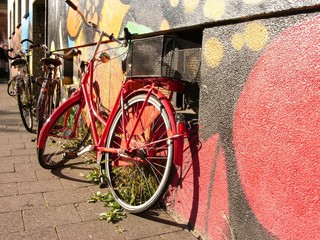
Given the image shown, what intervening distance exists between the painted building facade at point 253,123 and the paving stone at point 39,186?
113cm

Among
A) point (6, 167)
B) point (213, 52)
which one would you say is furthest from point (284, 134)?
point (6, 167)

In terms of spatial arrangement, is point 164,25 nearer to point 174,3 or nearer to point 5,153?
point 174,3

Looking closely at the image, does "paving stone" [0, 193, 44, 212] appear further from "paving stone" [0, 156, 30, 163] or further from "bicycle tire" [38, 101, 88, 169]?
"paving stone" [0, 156, 30, 163]

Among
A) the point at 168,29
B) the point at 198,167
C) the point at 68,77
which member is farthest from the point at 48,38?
the point at 198,167

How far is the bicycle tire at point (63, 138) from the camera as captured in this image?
3.79 m

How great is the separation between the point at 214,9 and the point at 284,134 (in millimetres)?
948

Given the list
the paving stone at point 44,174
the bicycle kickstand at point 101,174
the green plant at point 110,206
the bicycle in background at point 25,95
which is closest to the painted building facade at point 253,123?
the green plant at point 110,206

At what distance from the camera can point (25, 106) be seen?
6008 mm

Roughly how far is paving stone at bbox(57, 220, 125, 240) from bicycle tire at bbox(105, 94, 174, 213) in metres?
0.22

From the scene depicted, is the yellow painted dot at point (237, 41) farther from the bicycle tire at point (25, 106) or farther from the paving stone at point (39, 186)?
the bicycle tire at point (25, 106)

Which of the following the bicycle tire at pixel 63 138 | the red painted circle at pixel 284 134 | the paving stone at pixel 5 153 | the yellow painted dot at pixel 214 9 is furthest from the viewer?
the paving stone at pixel 5 153

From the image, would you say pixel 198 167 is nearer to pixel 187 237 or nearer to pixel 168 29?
pixel 187 237

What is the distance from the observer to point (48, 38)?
7898mm

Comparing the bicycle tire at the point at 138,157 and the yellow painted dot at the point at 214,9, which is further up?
the yellow painted dot at the point at 214,9
